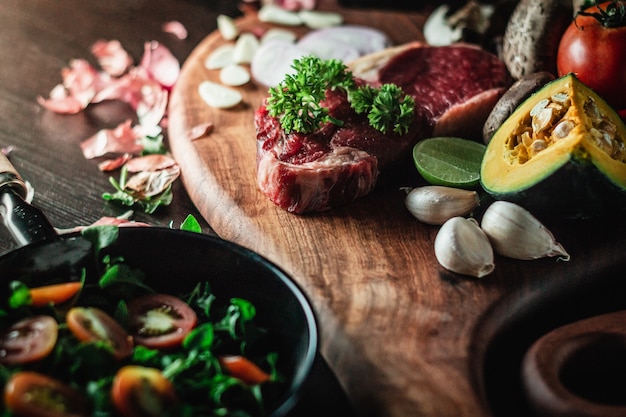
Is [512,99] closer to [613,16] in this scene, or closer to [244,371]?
[613,16]

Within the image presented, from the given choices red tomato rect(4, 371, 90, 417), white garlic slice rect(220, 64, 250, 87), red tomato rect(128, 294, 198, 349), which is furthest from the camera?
white garlic slice rect(220, 64, 250, 87)

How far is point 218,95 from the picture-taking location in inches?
97.1

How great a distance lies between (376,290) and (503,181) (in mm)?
424

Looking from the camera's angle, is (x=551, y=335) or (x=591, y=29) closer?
(x=551, y=335)

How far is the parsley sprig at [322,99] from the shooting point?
1.99m

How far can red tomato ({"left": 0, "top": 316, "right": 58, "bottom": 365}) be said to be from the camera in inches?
52.2

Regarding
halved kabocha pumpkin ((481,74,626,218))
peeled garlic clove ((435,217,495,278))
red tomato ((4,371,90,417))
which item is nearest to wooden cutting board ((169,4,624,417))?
peeled garlic clove ((435,217,495,278))

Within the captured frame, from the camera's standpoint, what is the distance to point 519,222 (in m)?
1.80

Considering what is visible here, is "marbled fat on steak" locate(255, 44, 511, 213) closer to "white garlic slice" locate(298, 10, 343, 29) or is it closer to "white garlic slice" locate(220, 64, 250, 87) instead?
"white garlic slice" locate(220, 64, 250, 87)

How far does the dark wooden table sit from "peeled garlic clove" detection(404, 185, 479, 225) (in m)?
0.58

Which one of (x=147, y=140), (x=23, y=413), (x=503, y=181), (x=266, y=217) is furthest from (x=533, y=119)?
(x=23, y=413)

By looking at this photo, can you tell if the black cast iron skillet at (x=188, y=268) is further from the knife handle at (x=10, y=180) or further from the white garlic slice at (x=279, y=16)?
the white garlic slice at (x=279, y=16)

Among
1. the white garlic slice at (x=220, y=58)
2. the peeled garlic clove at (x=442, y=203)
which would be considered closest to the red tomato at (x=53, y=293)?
the peeled garlic clove at (x=442, y=203)

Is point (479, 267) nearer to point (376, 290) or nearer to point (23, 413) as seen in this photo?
point (376, 290)
